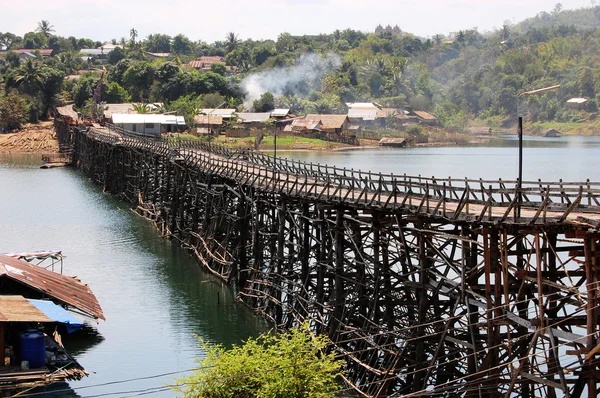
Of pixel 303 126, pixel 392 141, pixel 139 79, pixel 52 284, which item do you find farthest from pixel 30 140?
pixel 52 284

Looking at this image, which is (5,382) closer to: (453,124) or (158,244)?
(158,244)

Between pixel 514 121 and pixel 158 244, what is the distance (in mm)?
123497

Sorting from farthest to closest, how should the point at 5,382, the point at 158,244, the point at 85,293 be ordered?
1. the point at 158,244
2. the point at 85,293
3. the point at 5,382

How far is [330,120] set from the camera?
136000 mm

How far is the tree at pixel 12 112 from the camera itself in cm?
12781

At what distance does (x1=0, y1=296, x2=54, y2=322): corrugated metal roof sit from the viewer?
2842cm

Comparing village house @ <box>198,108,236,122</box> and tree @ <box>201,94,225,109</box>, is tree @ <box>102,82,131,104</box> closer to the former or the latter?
tree @ <box>201,94,225,109</box>

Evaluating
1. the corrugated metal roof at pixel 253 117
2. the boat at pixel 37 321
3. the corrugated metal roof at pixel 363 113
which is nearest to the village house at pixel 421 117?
the corrugated metal roof at pixel 363 113

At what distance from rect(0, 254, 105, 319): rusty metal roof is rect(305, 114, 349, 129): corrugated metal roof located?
98.0 meters

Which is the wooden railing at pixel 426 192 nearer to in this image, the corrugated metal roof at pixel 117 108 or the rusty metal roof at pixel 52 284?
the rusty metal roof at pixel 52 284

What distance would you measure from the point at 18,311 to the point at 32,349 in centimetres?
169

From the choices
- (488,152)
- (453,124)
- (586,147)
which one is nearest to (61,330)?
(488,152)

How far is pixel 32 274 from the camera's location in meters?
35.8

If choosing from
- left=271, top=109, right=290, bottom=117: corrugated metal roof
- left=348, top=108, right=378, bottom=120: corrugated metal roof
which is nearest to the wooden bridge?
left=271, top=109, right=290, bottom=117: corrugated metal roof
